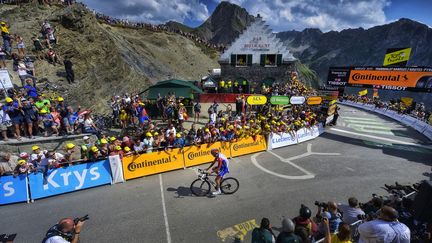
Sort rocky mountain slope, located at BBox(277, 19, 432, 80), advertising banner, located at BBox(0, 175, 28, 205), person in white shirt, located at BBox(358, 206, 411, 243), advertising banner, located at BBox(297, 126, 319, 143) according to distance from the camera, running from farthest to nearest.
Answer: rocky mountain slope, located at BBox(277, 19, 432, 80)
advertising banner, located at BBox(297, 126, 319, 143)
advertising banner, located at BBox(0, 175, 28, 205)
person in white shirt, located at BBox(358, 206, 411, 243)

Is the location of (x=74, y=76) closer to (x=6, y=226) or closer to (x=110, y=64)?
(x=110, y=64)

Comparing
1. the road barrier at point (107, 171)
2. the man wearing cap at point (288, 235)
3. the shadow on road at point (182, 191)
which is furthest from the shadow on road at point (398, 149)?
the man wearing cap at point (288, 235)

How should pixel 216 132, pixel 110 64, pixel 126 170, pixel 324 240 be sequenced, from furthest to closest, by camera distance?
pixel 110 64, pixel 216 132, pixel 126 170, pixel 324 240

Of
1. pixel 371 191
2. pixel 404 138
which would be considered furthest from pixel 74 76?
pixel 404 138

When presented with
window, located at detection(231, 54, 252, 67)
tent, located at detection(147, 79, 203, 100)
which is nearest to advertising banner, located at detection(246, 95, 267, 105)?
tent, located at detection(147, 79, 203, 100)

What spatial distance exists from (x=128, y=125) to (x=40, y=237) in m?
8.92

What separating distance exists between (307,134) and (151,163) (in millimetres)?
11520

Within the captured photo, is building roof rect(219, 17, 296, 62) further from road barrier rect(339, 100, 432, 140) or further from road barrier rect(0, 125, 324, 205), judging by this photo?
road barrier rect(0, 125, 324, 205)

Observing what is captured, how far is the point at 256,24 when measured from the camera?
30062mm

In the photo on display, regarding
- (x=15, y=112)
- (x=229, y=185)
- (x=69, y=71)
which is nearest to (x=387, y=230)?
(x=229, y=185)

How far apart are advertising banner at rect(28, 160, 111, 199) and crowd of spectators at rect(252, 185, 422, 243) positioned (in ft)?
24.0

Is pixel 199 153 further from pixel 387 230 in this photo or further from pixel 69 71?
pixel 69 71

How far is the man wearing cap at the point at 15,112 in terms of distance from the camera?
9250 millimetres

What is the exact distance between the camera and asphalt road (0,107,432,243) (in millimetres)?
6378
